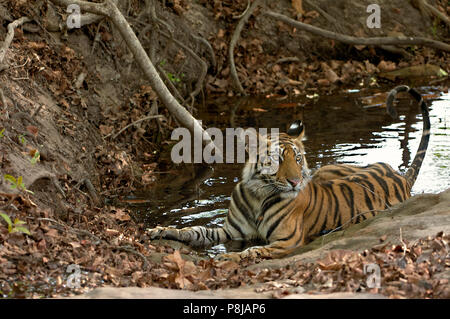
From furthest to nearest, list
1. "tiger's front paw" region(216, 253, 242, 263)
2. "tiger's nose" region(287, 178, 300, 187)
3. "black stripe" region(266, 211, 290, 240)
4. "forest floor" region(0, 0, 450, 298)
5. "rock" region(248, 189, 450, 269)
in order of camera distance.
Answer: "black stripe" region(266, 211, 290, 240), "tiger's nose" region(287, 178, 300, 187), "tiger's front paw" region(216, 253, 242, 263), "rock" region(248, 189, 450, 269), "forest floor" region(0, 0, 450, 298)

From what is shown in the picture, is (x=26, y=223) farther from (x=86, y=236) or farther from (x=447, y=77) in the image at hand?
(x=447, y=77)

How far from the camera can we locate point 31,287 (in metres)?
3.82

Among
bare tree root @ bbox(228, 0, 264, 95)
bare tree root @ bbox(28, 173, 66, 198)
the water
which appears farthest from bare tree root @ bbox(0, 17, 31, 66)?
bare tree root @ bbox(228, 0, 264, 95)

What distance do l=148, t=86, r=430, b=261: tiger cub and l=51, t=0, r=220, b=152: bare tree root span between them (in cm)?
171

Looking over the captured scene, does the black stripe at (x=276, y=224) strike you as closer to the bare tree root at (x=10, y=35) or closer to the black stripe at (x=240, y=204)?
the black stripe at (x=240, y=204)

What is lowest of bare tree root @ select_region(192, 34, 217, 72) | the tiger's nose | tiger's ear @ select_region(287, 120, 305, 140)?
the tiger's nose

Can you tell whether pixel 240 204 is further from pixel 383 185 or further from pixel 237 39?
pixel 237 39

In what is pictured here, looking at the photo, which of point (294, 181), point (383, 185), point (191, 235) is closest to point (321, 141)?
point (383, 185)

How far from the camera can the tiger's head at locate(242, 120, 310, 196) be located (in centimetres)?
593

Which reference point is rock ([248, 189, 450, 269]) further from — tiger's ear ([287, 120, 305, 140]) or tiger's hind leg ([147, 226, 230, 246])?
tiger's ear ([287, 120, 305, 140])
